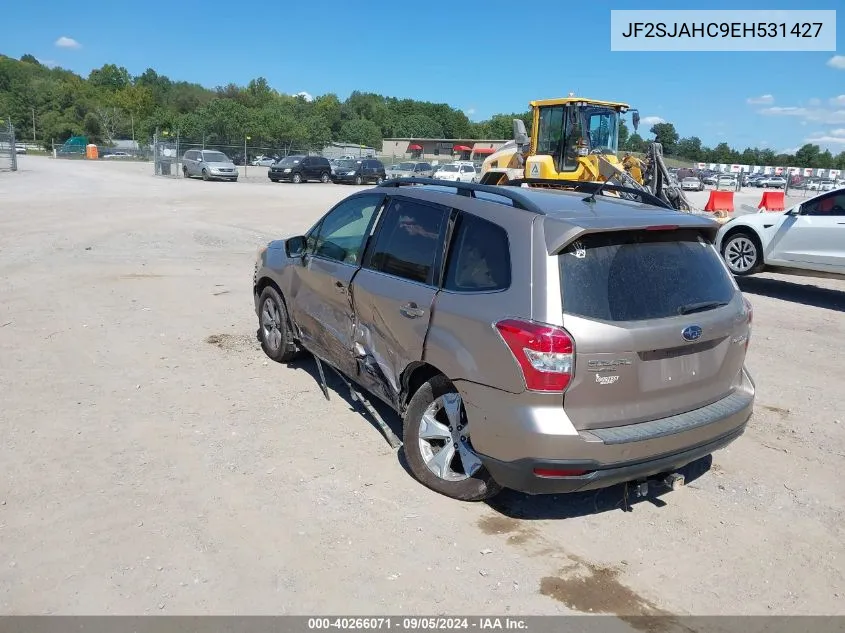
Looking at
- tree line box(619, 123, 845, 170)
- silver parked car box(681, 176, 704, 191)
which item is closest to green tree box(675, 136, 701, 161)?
tree line box(619, 123, 845, 170)

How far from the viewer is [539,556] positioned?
11.7 ft

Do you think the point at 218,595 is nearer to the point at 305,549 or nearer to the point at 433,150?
the point at 305,549

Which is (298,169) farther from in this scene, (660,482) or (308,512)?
(660,482)

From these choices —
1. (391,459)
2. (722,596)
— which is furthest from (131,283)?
(722,596)

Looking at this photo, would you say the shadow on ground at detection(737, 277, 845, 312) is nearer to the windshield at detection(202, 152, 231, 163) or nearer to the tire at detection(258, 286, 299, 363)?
the tire at detection(258, 286, 299, 363)

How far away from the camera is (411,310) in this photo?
4.19m

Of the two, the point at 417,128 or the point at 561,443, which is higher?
the point at 417,128

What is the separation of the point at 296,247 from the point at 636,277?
3.19 metres

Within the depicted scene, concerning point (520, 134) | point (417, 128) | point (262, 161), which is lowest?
point (520, 134)

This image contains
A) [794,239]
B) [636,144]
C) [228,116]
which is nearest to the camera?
[794,239]

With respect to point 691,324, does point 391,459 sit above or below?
below

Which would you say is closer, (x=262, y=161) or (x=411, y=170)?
(x=411, y=170)

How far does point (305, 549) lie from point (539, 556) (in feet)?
3.91


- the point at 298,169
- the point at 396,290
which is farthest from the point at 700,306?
the point at 298,169
